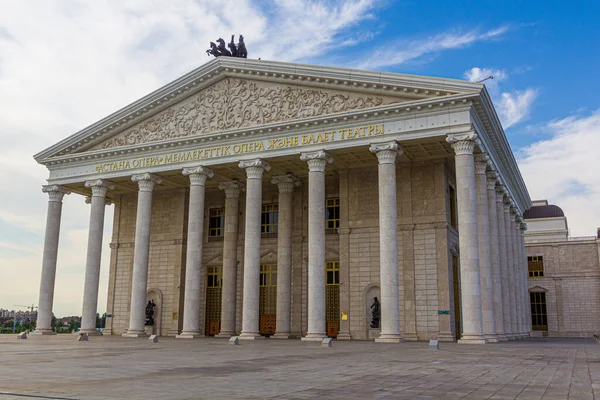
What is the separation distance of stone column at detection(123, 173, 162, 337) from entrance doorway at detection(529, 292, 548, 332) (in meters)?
40.0

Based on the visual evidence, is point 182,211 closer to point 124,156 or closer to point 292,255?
point 124,156

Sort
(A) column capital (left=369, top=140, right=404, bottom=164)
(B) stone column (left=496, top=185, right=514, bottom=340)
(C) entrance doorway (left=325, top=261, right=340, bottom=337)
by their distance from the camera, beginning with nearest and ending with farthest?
(A) column capital (left=369, top=140, right=404, bottom=164), (B) stone column (left=496, top=185, right=514, bottom=340), (C) entrance doorway (left=325, top=261, right=340, bottom=337)

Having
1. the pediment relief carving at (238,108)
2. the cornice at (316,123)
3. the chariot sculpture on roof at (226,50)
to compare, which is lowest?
the cornice at (316,123)

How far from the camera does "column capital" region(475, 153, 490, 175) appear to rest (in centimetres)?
3253

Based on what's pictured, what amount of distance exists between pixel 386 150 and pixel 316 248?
678 cm

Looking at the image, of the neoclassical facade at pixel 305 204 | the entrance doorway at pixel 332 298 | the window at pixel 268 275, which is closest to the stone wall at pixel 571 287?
the neoclassical facade at pixel 305 204

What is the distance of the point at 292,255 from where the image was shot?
128 ft

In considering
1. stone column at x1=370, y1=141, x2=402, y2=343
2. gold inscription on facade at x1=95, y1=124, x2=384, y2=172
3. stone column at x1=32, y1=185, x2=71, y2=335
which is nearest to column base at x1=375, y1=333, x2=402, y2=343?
stone column at x1=370, y1=141, x2=402, y2=343

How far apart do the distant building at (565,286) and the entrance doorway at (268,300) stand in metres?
30.5

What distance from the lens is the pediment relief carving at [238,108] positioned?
33.2 metres

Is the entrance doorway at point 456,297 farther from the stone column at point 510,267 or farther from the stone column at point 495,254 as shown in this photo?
the stone column at point 510,267

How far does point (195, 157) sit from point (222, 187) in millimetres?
4644

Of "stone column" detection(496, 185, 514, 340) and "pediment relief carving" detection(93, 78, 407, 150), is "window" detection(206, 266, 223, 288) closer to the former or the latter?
"pediment relief carving" detection(93, 78, 407, 150)

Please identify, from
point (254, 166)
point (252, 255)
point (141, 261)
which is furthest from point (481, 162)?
point (141, 261)
